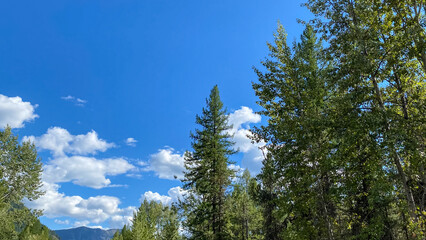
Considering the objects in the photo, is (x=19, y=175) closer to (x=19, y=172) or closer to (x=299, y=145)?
(x=19, y=172)

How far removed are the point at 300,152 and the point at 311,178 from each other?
1221mm

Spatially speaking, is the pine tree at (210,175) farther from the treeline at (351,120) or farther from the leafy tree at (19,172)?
the leafy tree at (19,172)

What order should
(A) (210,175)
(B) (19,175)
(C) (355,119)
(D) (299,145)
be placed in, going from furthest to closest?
(B) (19,175)
(A) (210,175)
(D) (299,145)
(C) (355,119)

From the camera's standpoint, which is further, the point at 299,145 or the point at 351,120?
the point at 299,145

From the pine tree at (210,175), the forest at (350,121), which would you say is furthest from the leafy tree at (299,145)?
the pine tree at (210,175)

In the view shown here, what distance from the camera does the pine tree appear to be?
2173 cm

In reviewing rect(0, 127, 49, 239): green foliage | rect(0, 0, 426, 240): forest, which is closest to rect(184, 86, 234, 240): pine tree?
rect(0, 0, 426, 240): forest

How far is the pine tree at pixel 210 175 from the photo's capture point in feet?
71.3

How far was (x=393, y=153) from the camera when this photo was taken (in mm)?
7625

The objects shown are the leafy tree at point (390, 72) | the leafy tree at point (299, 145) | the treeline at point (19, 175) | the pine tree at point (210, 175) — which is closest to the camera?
the leafy tree at point (390, 72)

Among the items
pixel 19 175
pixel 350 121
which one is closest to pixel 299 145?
pixel 350 121

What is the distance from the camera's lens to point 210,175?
894 inches

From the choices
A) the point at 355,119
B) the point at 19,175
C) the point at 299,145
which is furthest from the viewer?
the point at 19,175

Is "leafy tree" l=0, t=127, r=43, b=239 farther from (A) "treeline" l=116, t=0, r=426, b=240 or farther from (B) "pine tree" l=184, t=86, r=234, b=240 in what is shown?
(A) "treeline" l=116, t=0, r=426, b=240
